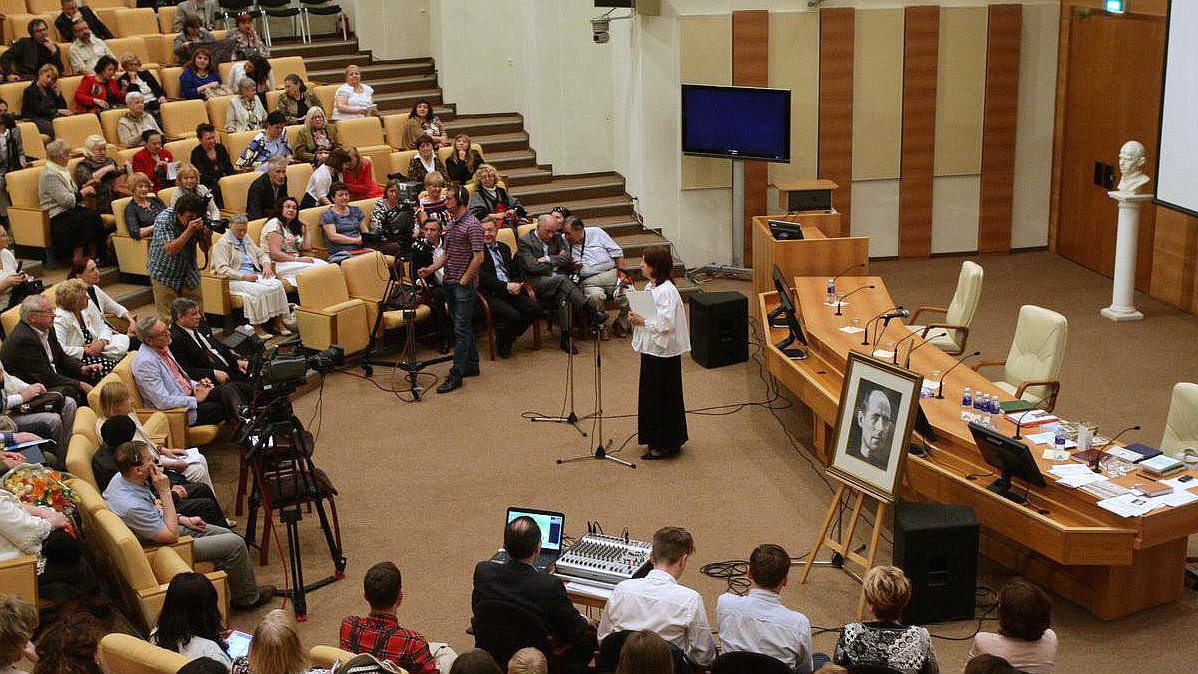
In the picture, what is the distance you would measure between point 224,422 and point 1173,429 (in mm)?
5678

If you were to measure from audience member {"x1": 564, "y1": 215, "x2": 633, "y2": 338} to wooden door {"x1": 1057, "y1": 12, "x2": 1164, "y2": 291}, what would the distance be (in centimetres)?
487

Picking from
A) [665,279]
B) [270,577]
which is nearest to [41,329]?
[270,577]

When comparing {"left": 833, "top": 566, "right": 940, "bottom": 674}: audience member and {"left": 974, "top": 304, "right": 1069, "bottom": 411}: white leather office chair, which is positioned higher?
{"left": 974, "top": 304, "right": 1069, "bottom": 411}: white leather office chair

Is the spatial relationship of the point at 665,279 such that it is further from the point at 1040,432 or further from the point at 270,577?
the point at 270,577

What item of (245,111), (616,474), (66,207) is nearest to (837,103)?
(245,111)

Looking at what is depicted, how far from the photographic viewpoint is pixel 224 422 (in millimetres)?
8164

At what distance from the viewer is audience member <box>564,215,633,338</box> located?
10.7m

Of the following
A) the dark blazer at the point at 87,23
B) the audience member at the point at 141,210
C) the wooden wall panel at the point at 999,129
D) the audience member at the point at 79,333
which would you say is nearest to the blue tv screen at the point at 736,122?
the wooden wall panel at the point at 999,129

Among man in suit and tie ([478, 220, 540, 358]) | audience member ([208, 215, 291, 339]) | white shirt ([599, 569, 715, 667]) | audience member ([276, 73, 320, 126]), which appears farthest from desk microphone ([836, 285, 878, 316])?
audience member ([276, 73, 320, 126])

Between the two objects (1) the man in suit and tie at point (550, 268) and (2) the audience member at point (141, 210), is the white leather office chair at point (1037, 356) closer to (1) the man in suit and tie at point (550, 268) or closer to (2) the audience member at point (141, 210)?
(1) the man in suit and tie at point (550, 268)

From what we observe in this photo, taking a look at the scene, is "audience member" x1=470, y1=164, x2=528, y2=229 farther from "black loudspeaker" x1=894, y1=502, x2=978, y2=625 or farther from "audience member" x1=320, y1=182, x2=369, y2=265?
"black loudspeaker" x1=894, y1=502, x2=978, y2=625

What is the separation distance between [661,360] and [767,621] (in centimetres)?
324

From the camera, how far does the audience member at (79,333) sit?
7969 mm

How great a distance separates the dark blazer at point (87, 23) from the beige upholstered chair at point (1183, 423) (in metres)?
11.0
